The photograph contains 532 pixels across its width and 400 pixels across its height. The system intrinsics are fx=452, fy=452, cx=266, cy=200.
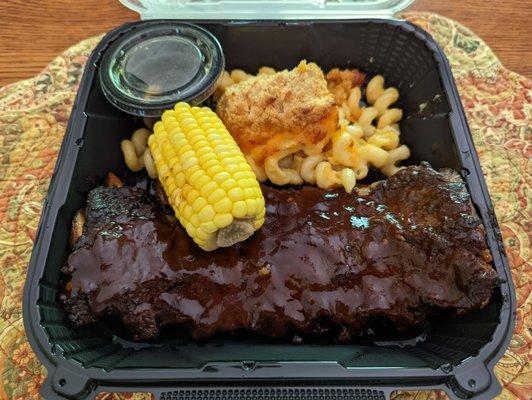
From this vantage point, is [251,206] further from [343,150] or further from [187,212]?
[343,150]

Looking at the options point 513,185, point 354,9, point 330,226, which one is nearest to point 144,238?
point 330,226

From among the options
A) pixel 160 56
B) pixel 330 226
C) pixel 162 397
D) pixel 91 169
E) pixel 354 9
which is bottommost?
pixel 162 397

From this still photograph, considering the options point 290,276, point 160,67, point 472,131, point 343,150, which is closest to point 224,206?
point 290,276

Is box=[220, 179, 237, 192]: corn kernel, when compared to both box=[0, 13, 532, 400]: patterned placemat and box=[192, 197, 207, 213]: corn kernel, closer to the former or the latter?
box=[192, 197, 207, 213]: corn kernel

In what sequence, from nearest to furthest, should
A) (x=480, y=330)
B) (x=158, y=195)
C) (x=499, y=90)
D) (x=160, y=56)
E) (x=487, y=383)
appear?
(x=487, y=383)
(x=480, y=330)
(x=158, y=195)
(x=160, y=56)
(x=499, y=90)

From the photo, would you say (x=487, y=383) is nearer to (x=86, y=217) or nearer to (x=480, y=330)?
(x=480, y=330)

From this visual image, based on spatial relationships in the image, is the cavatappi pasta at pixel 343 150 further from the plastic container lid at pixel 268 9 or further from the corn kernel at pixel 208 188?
the corn kernel at pixel 208 188

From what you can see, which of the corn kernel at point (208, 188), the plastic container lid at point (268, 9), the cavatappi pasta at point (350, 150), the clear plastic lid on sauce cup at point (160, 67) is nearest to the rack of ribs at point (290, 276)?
the corn kernel at point (208, 188)

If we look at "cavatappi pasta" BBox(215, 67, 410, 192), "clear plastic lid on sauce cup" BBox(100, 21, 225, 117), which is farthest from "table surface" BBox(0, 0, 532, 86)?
"cavatappi pasta" BBox(215, 67, 410, 192)
